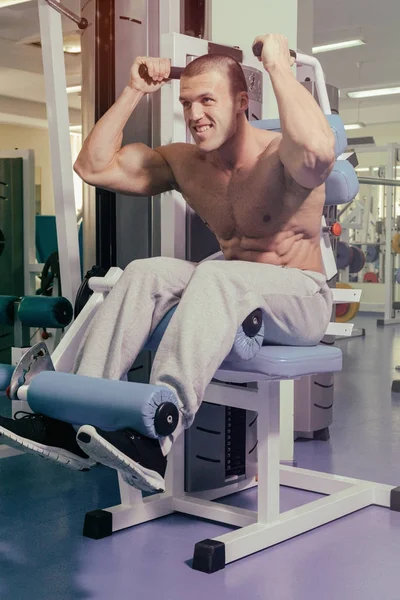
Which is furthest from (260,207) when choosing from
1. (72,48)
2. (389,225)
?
(72,48)

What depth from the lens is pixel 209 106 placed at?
6.56ft

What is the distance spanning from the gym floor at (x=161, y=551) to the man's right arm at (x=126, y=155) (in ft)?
3.19

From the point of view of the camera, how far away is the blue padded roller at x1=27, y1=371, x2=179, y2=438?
1506 mm

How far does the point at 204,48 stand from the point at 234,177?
467mm

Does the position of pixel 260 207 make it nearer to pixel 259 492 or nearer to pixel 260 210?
pixel 260 210

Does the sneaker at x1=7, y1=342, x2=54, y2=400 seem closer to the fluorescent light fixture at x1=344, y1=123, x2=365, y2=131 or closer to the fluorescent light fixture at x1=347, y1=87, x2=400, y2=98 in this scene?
the fluorescent light fixture at x1=347, y1=87, x2=400, y2=98

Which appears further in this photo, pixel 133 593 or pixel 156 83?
pixel 156 83

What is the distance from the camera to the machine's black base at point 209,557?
1.83 meters

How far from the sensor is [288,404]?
Answer: 2906 mm

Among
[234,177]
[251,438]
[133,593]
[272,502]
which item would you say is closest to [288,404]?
[251,438]

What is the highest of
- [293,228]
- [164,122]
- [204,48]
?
[204,48]

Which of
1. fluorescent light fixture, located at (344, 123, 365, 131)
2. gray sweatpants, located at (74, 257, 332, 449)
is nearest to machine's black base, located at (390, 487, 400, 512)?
gray sweatpants, located at (74, 257, 332, 449)

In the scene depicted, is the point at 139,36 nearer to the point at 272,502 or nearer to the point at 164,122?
the point at 164,122

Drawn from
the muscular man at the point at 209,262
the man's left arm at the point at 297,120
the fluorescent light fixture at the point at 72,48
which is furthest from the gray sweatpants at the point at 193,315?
the fluorescent light fixture at the point at 72,48
